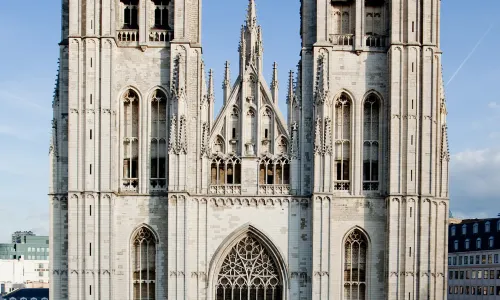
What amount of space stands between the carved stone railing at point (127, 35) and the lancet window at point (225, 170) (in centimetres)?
782

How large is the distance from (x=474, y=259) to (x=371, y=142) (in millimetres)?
38609

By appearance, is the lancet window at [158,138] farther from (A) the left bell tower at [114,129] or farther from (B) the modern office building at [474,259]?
(B) the modern office building at [474,259]

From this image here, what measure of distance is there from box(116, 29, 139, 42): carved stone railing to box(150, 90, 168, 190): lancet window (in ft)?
10.4

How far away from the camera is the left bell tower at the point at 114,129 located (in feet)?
136

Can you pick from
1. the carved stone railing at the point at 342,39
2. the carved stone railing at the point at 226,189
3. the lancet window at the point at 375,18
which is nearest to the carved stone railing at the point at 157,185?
the carved stone railing at the point at 226,189

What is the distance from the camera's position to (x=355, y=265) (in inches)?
1686

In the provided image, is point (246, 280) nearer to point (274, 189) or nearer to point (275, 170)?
point (274, 189)

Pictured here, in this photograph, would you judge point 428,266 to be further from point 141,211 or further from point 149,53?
point 149,53

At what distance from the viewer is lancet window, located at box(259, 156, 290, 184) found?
1694 inches

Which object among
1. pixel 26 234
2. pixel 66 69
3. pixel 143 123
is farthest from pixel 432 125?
pixel 26 234

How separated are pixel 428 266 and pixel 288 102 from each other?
444 inches

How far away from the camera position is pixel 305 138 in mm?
42938

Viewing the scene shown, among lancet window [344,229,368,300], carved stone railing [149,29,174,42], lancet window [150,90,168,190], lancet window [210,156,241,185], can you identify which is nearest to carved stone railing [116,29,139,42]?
carved stone railing [149,29,174,42]

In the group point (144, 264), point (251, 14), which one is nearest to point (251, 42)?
point (251, 14)
